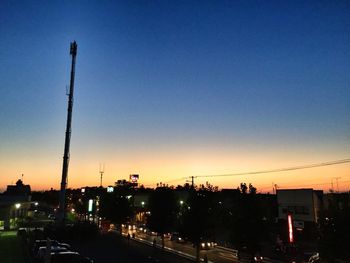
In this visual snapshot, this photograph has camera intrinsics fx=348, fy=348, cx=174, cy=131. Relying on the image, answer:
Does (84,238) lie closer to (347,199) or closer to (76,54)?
(76,54)

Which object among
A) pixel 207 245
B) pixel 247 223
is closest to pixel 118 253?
pixel 207 245

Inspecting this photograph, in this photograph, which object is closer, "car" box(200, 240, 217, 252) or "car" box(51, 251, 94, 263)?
"car" box(51, 251, 94, 263)

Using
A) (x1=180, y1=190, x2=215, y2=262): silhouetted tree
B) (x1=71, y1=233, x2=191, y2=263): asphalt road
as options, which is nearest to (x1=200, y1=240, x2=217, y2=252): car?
(x1=71, y1=233, x2=191, y2=263): asphalt road

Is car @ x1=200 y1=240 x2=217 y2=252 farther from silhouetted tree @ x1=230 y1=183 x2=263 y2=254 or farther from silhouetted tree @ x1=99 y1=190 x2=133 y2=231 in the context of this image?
silhouetted tree @ x1=99 y1=190 x2=133 y2=231

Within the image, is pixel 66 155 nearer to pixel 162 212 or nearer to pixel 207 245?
pixel 162 212

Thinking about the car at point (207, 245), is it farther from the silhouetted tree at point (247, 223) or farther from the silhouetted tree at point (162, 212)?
the silhouetted tree at point (247, 223)

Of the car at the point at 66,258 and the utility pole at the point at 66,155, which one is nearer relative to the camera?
the car at the point at 66,258

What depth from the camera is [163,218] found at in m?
53.2

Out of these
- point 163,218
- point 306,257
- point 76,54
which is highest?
point 76,54

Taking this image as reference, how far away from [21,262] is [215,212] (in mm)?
21191

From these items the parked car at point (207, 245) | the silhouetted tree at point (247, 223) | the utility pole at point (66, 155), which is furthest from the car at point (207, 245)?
the utility pole at point (66, 155)

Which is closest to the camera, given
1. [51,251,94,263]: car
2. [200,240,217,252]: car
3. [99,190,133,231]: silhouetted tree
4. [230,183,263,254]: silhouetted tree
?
[51,251,94,263]: car

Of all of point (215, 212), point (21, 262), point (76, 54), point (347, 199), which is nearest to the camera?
point (347, 199)

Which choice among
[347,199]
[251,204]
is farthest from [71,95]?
[347,199]
